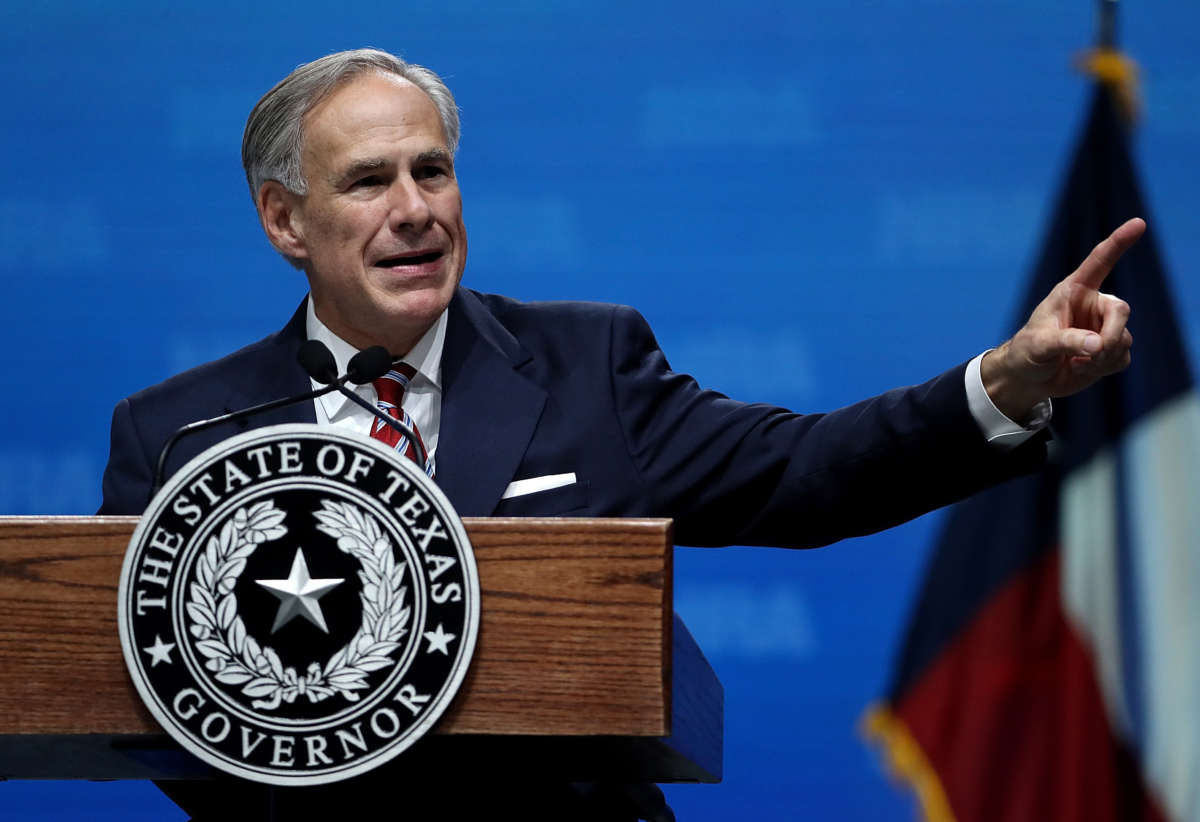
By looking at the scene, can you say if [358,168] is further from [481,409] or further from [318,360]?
[318,360]

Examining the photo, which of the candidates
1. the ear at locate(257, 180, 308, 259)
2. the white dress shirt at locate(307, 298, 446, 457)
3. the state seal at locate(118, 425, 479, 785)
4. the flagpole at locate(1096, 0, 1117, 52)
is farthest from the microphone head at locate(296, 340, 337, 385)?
the flagpole at locate(1096, 0, 1117, 52)

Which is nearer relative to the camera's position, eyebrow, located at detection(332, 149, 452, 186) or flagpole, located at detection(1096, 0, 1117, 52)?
eyebrow, located at detection(332, 149, 452, 186)

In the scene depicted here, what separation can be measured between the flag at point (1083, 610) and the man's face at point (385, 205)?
4.55ft

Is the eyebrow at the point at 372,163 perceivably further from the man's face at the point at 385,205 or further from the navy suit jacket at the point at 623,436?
the navy suit jacket at the point at 623,436

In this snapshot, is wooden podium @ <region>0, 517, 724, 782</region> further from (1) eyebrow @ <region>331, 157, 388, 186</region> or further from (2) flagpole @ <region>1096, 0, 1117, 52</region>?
(2) flagpole @ <region>1096, 0, 1117, 52</region>

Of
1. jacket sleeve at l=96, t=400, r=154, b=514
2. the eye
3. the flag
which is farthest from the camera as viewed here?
the flag

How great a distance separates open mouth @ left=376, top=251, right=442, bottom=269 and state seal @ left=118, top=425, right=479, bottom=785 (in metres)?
0.70

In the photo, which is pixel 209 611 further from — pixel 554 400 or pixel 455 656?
pixel 554 400

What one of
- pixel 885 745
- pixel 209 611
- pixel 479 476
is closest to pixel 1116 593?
pixel 885 745

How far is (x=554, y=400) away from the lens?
5.64 feet

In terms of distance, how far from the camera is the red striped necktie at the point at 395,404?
65.1 inches

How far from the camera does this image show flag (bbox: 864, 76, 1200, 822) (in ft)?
8.54

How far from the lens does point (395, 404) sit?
175cm

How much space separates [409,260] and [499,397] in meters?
0.25
